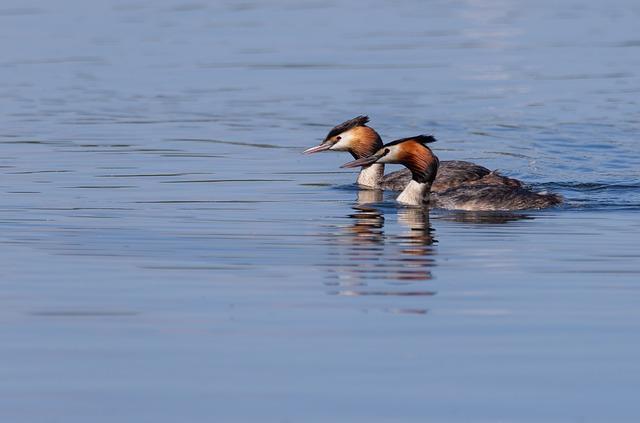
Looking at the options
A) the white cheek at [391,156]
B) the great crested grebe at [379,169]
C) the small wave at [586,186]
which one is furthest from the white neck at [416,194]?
the small wave at [586,186]

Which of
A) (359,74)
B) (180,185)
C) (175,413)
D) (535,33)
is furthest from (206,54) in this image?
(175,413)

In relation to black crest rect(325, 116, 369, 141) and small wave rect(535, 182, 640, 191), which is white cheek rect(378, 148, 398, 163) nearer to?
black crest rect(325, 116, 369, 141)

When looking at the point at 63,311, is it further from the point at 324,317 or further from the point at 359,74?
the point at 359,74

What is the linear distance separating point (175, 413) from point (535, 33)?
3089cm

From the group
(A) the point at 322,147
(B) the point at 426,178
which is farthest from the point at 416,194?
(A) the point at 322,147

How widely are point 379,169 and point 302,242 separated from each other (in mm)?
5975

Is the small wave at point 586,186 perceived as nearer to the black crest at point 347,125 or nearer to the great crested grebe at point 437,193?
the great crested grebe at point 437,193

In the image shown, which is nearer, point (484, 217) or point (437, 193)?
point (484, 217)

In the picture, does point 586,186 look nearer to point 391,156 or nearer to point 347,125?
point 391,156

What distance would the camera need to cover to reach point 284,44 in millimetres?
35125

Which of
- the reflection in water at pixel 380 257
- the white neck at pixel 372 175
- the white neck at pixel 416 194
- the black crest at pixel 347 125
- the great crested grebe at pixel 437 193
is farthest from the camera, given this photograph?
the black crest at pixel 347 125

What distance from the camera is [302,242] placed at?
47.1 ft

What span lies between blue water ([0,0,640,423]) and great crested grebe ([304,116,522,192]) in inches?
19.0

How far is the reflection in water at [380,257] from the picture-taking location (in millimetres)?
11859
